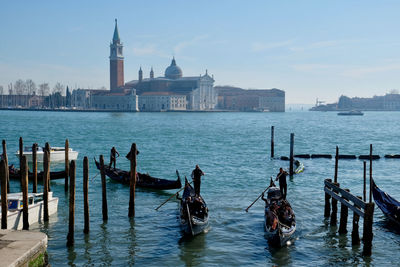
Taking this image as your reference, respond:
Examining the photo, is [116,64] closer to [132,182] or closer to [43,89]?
[43,89]

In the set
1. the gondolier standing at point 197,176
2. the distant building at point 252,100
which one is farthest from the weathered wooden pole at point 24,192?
the distant building at point 252,100

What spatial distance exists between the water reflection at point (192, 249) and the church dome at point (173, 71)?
139035 millimetres

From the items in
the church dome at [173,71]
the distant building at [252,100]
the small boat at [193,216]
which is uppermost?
the church dome at [173,71]

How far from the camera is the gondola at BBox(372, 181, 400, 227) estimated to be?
12281 millimetres

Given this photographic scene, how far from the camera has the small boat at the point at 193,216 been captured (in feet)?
→ 37.5

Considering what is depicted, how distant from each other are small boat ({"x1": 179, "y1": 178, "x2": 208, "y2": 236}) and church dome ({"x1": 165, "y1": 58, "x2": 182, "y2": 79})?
138 meters

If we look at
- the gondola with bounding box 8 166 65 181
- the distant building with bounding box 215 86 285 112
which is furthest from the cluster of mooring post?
the distant building with bounding box 215 86 285 112

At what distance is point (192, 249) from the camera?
10812 mm

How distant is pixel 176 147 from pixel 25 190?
25.8 metres

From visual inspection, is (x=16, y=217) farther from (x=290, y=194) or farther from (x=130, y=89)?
(x=130, y=89)

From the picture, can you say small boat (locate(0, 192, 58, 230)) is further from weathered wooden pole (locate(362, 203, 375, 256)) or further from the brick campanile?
the brick campanile

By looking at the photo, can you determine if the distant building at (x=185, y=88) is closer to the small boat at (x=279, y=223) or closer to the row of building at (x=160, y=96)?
the row of building at (x=160, y=96)

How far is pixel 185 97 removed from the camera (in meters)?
138

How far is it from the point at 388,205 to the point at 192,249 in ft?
19.0
